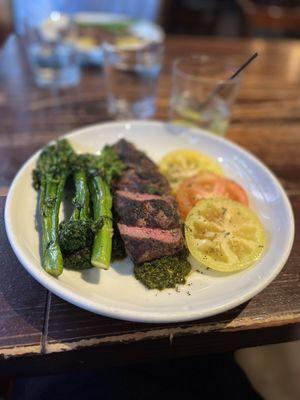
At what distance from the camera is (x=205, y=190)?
1.23 m

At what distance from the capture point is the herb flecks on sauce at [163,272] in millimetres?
949

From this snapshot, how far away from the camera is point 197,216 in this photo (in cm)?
110

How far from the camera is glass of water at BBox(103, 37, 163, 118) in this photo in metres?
1.81

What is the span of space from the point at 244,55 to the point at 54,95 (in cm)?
125

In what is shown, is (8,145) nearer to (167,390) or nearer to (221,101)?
(221,101)

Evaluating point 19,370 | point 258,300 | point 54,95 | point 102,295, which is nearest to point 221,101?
point 54,95

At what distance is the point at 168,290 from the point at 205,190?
1.32 feet

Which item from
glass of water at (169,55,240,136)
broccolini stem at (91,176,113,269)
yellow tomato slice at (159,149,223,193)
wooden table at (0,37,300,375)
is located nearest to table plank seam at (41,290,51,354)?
wooden table at (0,37,300,375)

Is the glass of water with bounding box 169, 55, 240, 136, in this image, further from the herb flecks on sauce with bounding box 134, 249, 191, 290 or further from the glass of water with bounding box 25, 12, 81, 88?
the herb flecks on sauce with bounding box 134, 249, 191, 290

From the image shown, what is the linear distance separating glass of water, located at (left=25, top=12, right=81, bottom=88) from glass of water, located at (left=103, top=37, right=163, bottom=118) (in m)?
0.28

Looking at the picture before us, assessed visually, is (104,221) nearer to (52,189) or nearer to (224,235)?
(52,189)

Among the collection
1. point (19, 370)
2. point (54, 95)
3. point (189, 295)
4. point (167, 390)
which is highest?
point (54, 95)

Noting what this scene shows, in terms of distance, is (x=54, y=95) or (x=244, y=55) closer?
(x=54, y=95)

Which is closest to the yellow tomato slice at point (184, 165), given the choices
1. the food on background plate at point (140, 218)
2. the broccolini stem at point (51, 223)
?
the food on background plate at point (140, 218)
